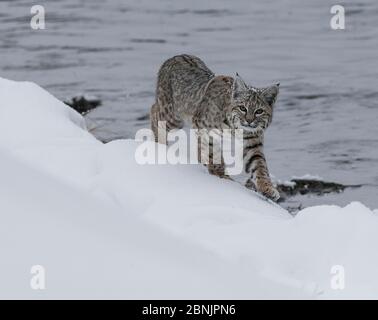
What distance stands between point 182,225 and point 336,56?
14.2 metres

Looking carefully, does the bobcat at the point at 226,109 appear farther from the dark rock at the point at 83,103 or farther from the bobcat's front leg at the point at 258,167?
the dark rock at the point at 83,103

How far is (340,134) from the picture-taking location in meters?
16.2

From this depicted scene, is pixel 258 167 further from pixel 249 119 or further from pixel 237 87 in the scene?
pixel 237 87

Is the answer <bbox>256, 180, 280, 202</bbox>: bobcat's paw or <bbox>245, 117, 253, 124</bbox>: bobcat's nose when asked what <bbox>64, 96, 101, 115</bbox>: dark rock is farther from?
<bbox>245, 117, 253, 124</bbox>: bobcat's nose

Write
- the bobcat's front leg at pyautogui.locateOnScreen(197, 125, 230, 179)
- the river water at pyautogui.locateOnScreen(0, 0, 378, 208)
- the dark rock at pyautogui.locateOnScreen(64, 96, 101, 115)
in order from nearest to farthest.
Answer: the bobcat's front leg at pyautogui.locateOnScreen(197, 125, 230, 179) < the river water at pyautogui.locateOnScreen(0, 0, 378, 208) < the dark rock at pyautogui.locateOnScreen(64, 96, 101, 115)

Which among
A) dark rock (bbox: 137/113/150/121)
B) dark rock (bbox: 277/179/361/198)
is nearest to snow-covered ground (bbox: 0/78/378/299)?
dark rock (bbox: 277/179/361/198)

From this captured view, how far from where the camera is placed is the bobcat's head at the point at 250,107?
9.96 m

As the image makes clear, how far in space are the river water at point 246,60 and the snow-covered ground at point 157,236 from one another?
14.5ft

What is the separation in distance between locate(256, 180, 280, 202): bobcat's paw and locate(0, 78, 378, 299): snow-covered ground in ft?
1.74

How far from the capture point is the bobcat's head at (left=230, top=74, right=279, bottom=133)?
9.96m

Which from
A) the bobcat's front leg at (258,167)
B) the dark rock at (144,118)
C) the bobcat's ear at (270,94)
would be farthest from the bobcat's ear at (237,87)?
the dark rock at (144,118)

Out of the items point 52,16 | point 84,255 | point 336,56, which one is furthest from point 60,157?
point 52,16
